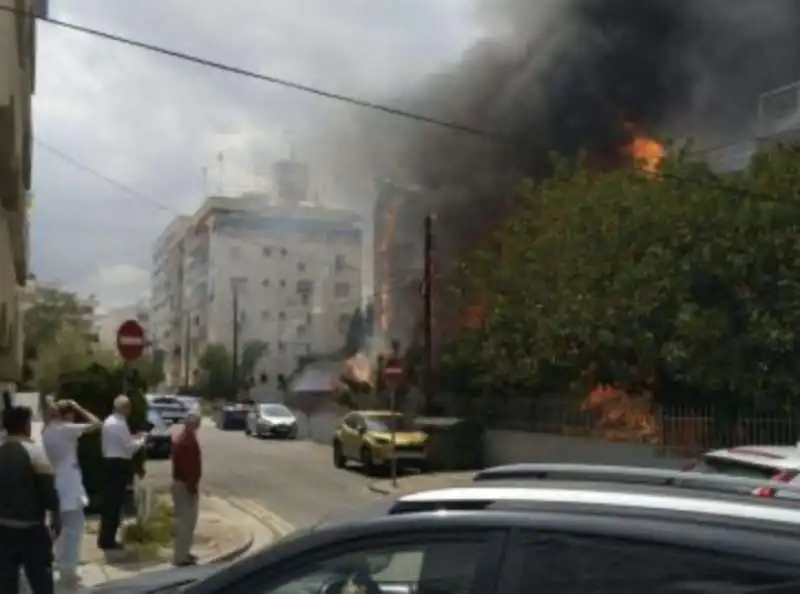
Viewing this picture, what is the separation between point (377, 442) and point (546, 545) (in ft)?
73.0

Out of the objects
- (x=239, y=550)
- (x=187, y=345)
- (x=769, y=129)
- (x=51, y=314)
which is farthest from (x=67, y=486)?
(x=187, y=345)

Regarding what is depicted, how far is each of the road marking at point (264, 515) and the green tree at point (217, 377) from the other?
57.9 m

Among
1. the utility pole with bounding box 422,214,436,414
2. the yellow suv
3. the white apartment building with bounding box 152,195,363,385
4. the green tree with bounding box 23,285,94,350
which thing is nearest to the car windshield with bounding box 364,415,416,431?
the yellow suv

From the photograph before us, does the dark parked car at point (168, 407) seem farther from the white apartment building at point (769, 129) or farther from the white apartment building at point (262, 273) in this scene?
the white apartment building at point (262, 273)

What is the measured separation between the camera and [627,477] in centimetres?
348

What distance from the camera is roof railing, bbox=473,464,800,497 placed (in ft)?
11.2

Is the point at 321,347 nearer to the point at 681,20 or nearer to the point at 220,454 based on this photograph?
the point at 681,20

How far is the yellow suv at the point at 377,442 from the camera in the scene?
2494cm

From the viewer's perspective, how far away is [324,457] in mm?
31344

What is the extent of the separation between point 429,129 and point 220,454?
17.8 meters

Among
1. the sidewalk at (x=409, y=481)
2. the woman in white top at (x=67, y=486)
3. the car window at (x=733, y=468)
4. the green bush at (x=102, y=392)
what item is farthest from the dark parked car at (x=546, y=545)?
the sidewalk at (x=409, y=481)

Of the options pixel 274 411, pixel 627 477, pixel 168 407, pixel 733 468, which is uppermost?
pixel 627 477

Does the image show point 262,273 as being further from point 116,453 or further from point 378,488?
point 116,453

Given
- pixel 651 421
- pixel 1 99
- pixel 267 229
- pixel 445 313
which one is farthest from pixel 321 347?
pixel 1 99
